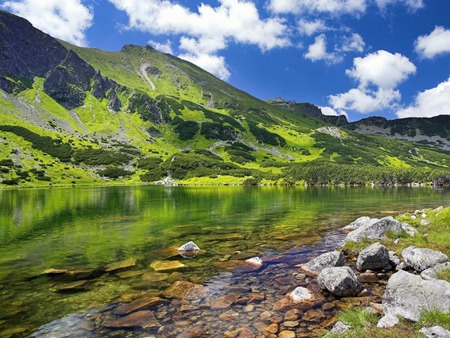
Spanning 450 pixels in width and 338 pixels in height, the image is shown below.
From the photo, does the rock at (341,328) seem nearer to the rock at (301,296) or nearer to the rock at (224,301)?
the rock at (301,296)

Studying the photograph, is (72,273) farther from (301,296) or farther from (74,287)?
(301,296)

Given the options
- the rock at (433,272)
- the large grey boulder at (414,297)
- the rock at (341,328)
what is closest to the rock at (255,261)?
the rock at (433,272)

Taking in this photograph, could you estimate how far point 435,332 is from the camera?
33.4 ft

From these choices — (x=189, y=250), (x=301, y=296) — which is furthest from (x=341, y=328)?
(x=189, y=250)

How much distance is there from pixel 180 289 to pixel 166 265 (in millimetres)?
5521

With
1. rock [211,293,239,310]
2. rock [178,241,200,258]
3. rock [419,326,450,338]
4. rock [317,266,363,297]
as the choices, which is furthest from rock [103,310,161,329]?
rock [178,241,200,258]

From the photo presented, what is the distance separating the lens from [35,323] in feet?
48.8

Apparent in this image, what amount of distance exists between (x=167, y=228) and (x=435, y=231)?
30.4 metres

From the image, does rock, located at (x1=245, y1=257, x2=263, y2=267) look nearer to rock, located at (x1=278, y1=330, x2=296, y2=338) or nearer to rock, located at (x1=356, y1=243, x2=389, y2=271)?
rock, located at (x1=356, y1=243, x2=389, y2=271)

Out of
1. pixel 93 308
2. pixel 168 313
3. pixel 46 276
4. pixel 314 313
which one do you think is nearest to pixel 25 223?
pixel 46 276

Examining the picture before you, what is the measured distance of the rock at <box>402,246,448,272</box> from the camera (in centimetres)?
1930

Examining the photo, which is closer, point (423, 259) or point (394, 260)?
point (423, 259)

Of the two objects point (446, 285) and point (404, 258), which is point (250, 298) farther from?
point (404, 258)

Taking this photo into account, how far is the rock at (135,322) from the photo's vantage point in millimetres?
14344
